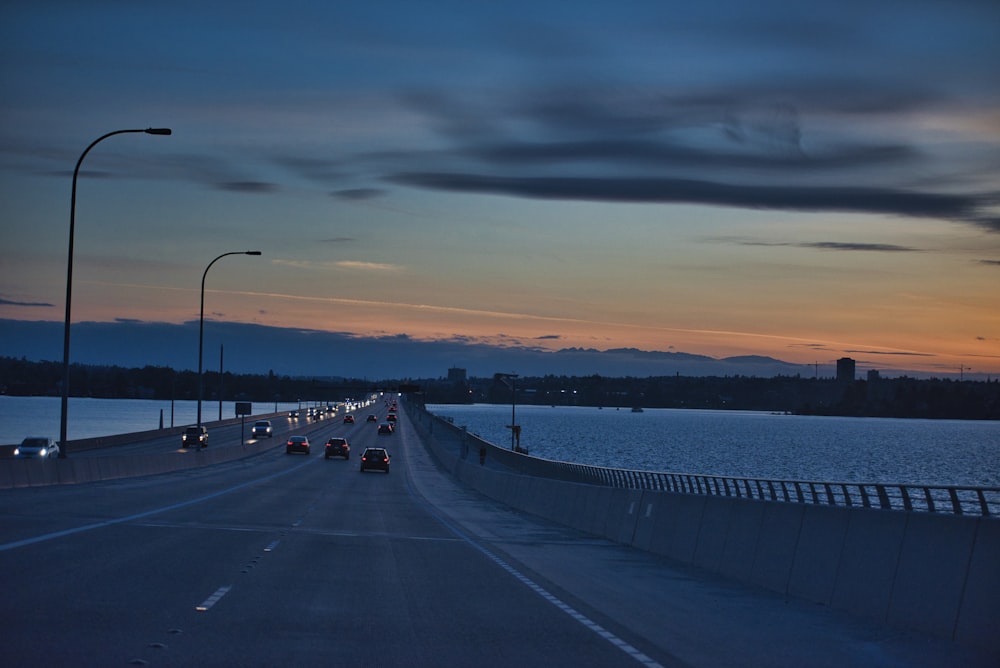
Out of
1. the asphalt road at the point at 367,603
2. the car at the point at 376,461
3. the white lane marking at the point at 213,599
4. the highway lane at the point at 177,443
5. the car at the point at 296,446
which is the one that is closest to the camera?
the asphalt road at the point at 367,603

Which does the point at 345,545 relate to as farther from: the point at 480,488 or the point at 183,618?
the point at 480,488

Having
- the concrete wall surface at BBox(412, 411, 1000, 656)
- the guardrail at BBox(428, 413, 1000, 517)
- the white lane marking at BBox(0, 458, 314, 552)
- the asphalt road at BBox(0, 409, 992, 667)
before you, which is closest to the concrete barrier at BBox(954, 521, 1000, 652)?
the concrete wall surface at BBox(412, 411, 1000, 656)

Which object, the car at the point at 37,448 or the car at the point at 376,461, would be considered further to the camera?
the car at the point at 37,448

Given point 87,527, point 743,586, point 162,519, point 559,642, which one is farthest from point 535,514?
point 559,642

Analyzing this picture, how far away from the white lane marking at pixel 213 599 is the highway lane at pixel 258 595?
5cm

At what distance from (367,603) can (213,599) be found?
1783 millimetres

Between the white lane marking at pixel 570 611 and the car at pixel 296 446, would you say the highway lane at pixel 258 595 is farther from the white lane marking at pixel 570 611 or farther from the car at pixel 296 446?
the car at pixel 296 446

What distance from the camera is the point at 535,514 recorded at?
36.2m

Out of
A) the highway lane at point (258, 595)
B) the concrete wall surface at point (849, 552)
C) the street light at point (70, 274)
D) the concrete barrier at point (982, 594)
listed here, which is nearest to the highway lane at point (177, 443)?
the street light at point (70, 274)

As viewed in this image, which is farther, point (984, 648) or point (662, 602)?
point (662, 602)

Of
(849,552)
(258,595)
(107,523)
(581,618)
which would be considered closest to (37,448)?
(107,523)

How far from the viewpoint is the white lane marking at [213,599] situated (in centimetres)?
1313

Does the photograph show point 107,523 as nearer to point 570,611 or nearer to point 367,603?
point 367,603

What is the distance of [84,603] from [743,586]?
30.6 ft
